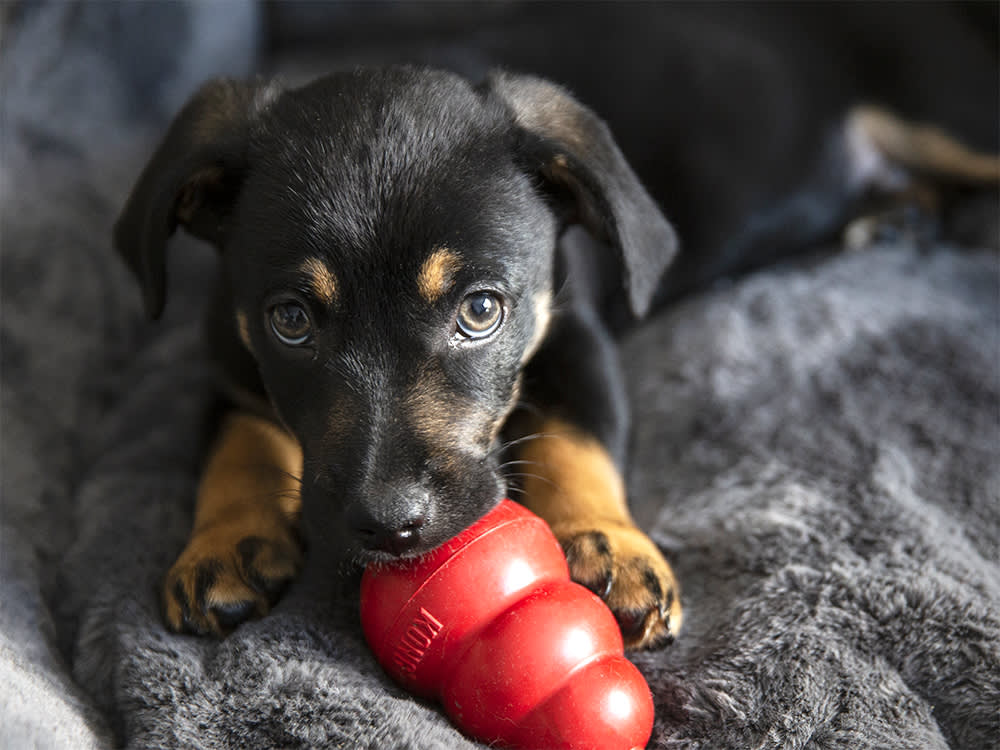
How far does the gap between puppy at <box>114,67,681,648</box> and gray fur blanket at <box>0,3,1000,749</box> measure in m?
0.17

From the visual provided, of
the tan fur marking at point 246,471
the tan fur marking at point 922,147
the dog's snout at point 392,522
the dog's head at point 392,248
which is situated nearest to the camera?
the dog's snout at point 392,522

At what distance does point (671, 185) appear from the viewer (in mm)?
3295

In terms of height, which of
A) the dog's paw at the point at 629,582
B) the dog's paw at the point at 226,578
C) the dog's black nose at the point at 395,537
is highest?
the dog's black nose at the point at 395,537

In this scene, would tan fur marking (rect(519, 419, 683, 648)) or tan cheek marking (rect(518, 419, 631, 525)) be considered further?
tan cheek marking (rect(518, 419, 631, 525))

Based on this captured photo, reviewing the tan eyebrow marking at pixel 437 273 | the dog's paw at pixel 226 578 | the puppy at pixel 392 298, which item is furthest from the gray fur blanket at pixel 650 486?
the tan eyebrow marking at pixel 437 273

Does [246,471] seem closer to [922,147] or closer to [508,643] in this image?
[508,643]

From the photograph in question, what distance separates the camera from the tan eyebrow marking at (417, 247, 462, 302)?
190 cm

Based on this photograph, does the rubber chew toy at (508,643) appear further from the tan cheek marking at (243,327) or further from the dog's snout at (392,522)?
the tan cheek marking at (243,327)

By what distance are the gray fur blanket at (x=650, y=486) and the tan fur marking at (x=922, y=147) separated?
0.45 metres

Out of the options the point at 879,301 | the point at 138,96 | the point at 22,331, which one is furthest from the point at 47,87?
the point at 879,301

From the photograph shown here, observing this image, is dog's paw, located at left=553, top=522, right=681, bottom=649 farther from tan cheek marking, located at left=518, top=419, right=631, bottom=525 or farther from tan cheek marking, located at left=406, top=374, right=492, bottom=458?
tan cheek marking, located at left=406, top=374, right=492, bottom=458

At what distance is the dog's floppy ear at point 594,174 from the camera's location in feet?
6.93

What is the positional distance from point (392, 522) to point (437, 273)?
50 cm

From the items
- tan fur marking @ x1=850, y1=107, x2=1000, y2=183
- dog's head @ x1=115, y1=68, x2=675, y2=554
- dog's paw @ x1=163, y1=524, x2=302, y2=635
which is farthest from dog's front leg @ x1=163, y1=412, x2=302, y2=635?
tan fur marking @ x1=850, y1=107, x2=1000, y2=183
